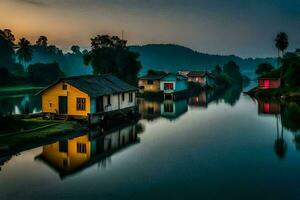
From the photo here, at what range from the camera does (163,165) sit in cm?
2866

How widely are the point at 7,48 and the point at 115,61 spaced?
3200 inches

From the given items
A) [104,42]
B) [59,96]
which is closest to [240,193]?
[59,96]

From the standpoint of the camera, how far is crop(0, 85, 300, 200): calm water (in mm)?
22652

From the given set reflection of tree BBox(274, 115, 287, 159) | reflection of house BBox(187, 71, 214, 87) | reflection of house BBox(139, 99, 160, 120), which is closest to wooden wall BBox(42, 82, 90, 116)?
reflection of house BBox(139, 99, 160, 120)

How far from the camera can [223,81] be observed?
516ft

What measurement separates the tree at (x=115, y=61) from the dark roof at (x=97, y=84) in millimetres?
39444

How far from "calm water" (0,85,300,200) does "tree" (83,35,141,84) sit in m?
48.8

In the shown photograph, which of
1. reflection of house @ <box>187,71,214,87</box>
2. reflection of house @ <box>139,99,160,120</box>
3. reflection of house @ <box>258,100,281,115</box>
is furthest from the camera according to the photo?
reflection of house @ <box>187,71,214,87</box>

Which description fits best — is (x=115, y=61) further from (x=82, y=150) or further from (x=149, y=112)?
(x=82, y=150)

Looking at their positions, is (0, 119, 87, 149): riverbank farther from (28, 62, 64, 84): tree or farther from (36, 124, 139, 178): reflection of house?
(28, 62, 64, 84): tree

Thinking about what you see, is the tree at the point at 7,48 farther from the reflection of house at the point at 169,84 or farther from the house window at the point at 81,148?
the house window at the point at 81,148

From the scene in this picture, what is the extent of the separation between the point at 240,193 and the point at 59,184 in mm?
11102

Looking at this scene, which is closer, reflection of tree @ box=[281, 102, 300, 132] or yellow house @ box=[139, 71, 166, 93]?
reflection of tree @ box=[281, 102, 300, 132]

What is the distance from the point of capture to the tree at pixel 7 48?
150m
